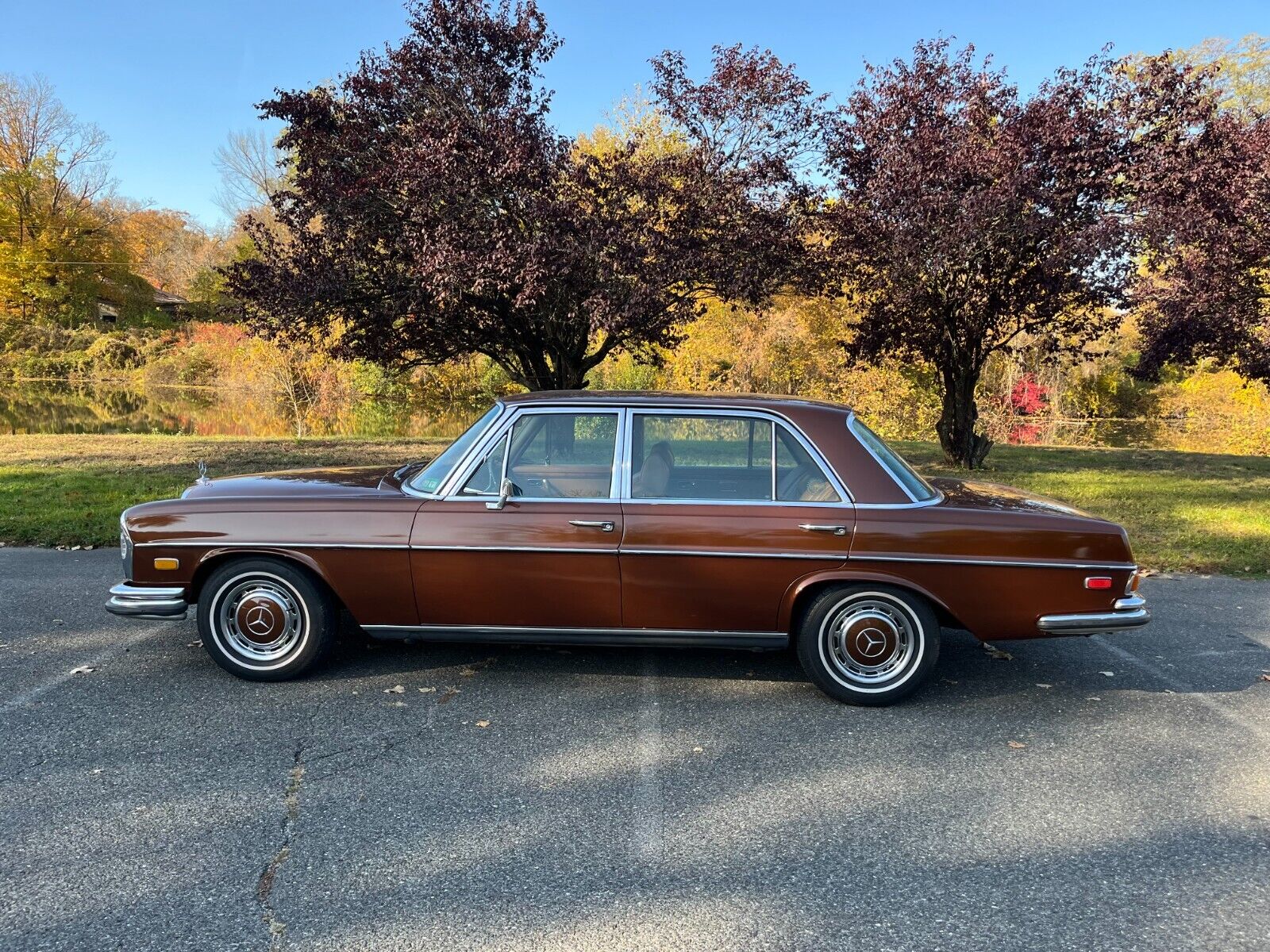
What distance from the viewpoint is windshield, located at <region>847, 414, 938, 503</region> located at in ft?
14.1

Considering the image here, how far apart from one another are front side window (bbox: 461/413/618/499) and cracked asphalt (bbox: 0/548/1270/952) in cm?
106

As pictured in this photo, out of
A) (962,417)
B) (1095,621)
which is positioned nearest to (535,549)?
(1095,621)

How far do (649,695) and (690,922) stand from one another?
182cm

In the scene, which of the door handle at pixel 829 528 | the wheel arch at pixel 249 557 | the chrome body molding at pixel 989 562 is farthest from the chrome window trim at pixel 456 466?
the chrome body molding at pixel 989 562

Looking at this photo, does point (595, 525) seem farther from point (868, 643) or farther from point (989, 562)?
point (989, 562)

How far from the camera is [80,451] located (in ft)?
47.2

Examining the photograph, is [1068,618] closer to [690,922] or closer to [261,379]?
[690,922]

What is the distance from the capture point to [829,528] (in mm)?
4102

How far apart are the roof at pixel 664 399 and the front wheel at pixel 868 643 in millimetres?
1042

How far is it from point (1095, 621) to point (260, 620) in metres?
4.26

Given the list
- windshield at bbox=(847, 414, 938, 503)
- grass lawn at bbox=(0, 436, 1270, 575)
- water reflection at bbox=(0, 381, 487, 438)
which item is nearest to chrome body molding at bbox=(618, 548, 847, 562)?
windshield at bbox=(847, 414, 938, 503)

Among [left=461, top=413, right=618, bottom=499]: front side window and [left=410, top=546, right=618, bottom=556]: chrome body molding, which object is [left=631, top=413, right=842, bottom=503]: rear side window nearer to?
[left=461, top=413, right=618, bottom=499]: front side window

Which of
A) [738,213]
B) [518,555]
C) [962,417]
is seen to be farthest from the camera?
[962,417]

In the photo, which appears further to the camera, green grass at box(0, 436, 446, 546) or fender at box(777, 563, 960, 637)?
green grass at box(0, 436, 446, 546)
